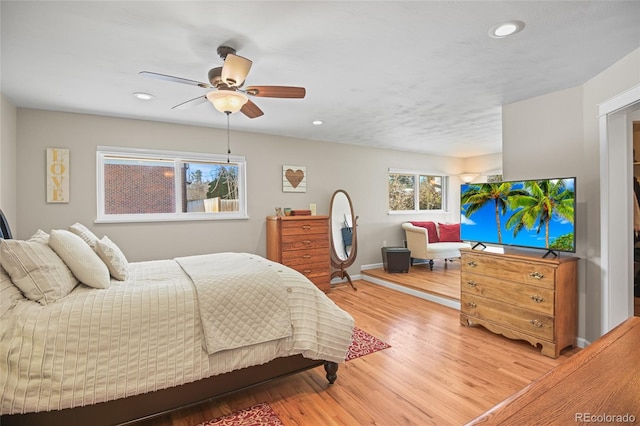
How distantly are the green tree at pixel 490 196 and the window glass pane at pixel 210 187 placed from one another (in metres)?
3.05

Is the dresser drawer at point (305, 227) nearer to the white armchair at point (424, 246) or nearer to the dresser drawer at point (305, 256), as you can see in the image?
the dresser drawer at point (305, 256)

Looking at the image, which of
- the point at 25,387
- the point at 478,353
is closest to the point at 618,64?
the point at 478,353

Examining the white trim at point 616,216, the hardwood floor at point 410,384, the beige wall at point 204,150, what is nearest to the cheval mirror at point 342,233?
the beige wall at point 204,150

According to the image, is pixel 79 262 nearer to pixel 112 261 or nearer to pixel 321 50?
pixel 112 261

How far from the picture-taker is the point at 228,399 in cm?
209

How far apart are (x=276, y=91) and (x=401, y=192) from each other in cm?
457

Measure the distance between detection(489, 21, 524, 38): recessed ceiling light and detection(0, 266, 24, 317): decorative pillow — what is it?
3.09 metres

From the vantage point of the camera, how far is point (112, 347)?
5.24ft

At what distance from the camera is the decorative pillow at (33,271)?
1611 millimetres

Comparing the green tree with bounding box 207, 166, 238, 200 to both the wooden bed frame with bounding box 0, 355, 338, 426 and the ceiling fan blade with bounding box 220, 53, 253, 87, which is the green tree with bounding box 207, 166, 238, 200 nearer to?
the ceiling fan blade with bounding box 220, 53, 253, 87

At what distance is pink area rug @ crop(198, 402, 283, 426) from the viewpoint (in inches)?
72.3

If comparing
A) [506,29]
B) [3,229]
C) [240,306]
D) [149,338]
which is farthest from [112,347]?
[506,29]

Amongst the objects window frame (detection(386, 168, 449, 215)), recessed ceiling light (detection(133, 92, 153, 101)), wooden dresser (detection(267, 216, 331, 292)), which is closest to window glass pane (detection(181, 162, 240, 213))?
wooden dresser (detection(267, 216, 331, 292))

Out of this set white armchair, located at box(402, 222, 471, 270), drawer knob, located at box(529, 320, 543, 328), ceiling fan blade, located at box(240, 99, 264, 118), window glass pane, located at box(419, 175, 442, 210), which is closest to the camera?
ceiling fan blade, located at box(240, 99, 264, 118)
